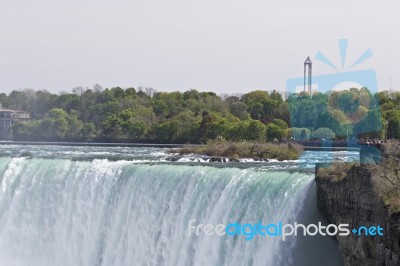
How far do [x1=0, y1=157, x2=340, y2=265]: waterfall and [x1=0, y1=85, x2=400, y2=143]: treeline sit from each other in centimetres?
1350

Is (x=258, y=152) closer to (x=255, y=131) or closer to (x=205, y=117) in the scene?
(x=255, y=131)

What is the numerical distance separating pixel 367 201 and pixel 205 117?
49938mm

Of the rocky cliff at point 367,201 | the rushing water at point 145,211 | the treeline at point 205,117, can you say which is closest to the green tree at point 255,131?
the treeline at point 205,117

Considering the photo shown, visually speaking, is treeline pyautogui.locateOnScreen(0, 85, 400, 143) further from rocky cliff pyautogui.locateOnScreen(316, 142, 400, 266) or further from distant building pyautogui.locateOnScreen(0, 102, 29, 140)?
rocky cliff pyautogui.locateOnScreen(316, 142, 400, 266)

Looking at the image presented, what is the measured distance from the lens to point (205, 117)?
221ft

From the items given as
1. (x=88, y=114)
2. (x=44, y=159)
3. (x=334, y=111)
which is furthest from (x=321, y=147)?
(x=88, y=114)

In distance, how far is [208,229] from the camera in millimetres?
22469

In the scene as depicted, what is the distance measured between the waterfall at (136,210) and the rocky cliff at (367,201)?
3.98 feet

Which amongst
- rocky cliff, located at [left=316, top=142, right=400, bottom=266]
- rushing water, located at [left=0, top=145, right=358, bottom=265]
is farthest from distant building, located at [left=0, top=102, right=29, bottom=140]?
rocky cliff, located at [left=316, top=142, right=400, bottom=266]

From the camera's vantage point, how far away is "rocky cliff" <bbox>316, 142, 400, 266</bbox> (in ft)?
54.2

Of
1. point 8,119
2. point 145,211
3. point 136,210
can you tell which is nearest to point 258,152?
point 136,210

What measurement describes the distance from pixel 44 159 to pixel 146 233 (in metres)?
8.50

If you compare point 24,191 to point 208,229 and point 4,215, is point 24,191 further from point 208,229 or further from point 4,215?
point 208,229

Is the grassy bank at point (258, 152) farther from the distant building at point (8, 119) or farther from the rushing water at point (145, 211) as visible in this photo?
the distant building at point (8, 119)
